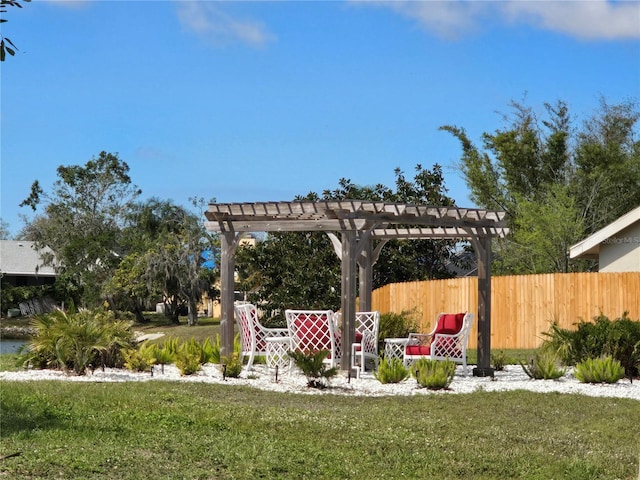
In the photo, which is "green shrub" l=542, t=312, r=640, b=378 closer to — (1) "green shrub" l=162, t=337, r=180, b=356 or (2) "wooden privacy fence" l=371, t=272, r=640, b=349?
(1) "green shrub" l=162, t=337, r=180, b=356

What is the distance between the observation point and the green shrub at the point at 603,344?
15117 mm

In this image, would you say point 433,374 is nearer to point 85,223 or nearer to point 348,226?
point 348,226

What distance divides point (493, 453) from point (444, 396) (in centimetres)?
366

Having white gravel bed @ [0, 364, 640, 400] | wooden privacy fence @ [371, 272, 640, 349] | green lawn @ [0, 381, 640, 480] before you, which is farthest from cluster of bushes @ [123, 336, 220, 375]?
wooden privacy fence @ [371, 272, 640, 349]

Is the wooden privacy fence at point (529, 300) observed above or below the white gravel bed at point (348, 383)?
above

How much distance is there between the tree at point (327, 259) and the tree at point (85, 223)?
26.3 metres

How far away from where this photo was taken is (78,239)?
57.1 metres

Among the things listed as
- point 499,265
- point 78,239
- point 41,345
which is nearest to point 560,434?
point 41,345

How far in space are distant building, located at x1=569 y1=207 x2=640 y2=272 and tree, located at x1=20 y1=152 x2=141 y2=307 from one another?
1332 inches

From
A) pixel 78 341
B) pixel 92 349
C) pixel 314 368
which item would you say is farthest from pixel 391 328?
pixel 78 341

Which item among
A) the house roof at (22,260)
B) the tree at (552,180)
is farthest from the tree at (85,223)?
the tree at (552,180)

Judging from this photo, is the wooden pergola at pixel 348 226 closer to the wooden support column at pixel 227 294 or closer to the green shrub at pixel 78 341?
the wooden support column at pixel 227 294

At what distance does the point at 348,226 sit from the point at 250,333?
2424 millimetres

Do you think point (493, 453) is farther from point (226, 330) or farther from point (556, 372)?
point (226, 330)
